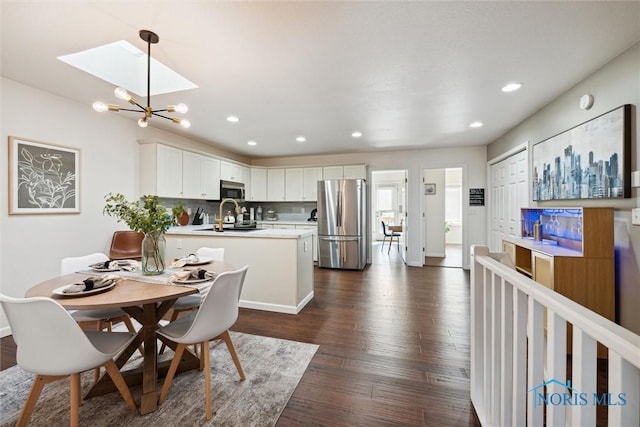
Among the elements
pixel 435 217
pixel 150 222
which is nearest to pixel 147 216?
pixel 150 222

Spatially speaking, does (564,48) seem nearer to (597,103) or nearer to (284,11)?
(597,103)

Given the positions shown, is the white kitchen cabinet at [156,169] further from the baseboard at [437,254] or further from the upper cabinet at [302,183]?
the baseboard at [437,254]

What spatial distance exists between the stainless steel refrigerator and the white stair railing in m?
3.65

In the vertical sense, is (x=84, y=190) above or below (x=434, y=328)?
above

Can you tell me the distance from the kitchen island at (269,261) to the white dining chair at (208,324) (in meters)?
1.37

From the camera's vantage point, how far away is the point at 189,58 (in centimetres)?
218

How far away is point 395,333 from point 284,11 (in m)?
2.77

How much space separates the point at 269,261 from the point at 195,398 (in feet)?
5.34

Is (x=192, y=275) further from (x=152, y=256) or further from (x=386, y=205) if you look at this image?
(x=386, y=205)

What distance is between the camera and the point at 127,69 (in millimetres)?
2691

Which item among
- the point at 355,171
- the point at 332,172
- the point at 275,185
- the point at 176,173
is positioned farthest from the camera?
the point at 275,185

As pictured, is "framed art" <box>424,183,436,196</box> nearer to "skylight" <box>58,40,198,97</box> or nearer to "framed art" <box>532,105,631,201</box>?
"framed art" <box>532,105,631,201</box>

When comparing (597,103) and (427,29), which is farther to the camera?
(597,103)

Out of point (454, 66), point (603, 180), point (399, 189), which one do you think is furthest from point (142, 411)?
point (399, 189)
